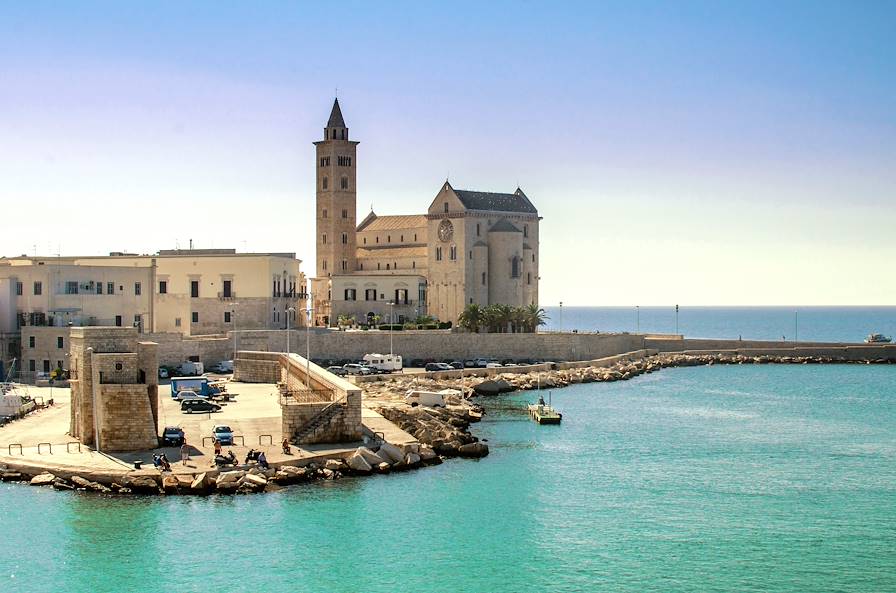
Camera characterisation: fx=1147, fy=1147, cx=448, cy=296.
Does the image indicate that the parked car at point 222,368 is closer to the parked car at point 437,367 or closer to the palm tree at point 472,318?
the parked car at point 437,367

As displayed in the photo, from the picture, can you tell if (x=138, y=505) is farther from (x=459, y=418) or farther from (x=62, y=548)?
(x=459, y=418)

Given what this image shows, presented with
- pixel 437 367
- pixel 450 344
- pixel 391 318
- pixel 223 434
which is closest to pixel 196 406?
pixel 223 434

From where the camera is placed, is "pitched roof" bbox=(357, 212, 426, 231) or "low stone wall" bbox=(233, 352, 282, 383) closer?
"low stone wall" bbox=(233, 352, 282, 383)

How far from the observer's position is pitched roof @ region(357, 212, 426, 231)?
10438 centimetres

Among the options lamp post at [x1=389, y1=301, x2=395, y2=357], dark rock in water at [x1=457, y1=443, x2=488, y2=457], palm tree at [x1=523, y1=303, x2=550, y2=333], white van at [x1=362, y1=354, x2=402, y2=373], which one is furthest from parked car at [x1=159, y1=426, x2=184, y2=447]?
palm tree at [x1=523, y1=303, x2=550, y2=333]

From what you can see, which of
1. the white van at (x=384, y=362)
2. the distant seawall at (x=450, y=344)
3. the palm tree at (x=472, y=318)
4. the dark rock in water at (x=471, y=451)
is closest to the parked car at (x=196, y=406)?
the dark rock in water at (x=471, y=451)

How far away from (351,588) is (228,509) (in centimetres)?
730

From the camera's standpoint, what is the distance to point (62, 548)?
30.5 meters

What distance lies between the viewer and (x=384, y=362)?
73000 mm

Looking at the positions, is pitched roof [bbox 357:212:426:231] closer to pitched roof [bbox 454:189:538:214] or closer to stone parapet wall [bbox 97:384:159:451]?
pitched roof [bbox 454:189:538:214]

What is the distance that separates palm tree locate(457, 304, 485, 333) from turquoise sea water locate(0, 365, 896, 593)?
36.7 m

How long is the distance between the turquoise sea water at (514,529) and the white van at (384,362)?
26.5 m

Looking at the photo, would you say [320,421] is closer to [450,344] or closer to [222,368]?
[222,368]

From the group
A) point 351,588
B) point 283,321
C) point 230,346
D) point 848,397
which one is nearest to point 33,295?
point 230,346
